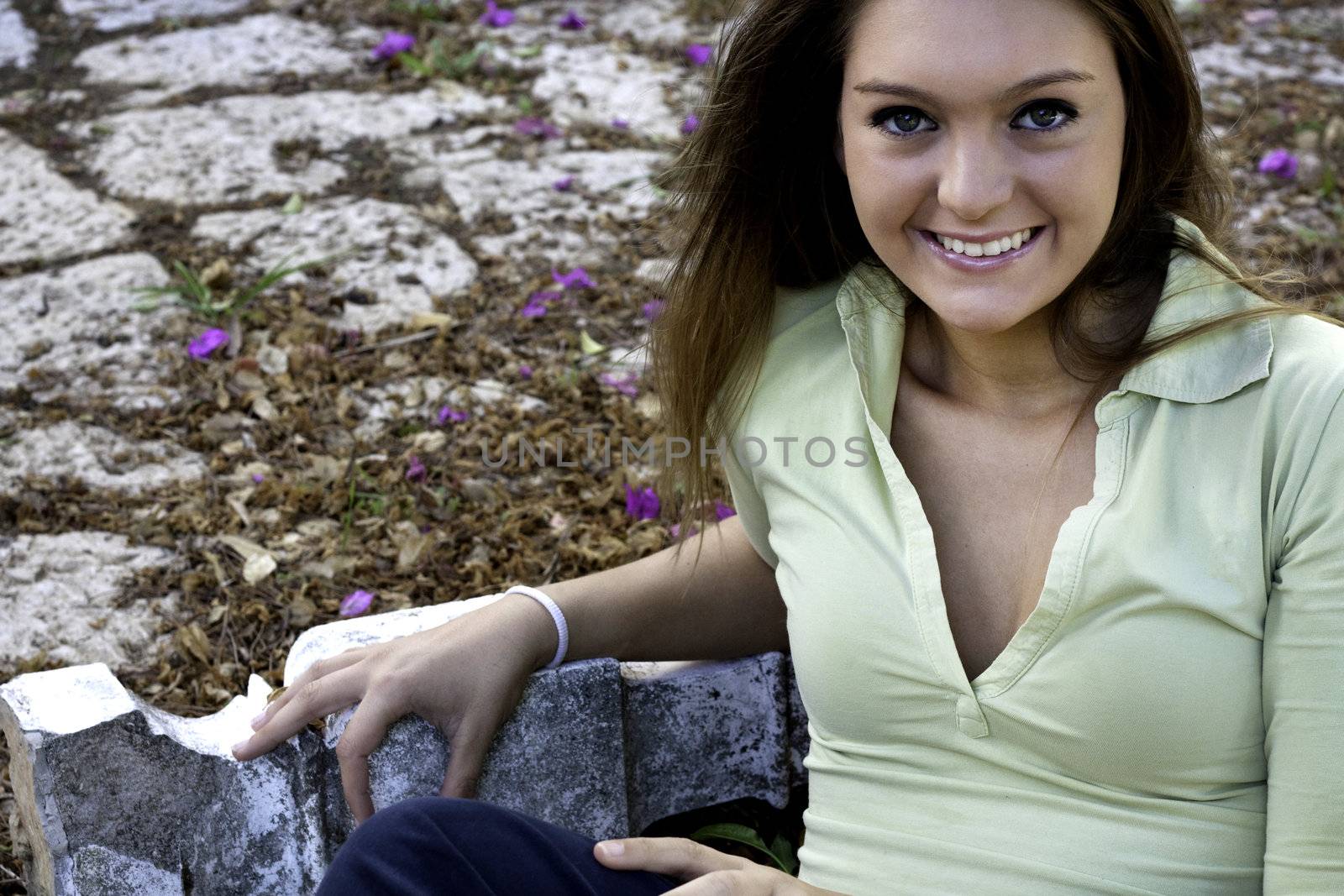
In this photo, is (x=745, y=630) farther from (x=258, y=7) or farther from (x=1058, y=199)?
(x=258, y=7)

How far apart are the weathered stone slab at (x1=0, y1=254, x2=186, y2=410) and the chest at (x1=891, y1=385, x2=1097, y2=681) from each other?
2.05m

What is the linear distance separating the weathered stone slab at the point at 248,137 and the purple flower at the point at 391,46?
0.80 feet

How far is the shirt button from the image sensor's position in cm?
158

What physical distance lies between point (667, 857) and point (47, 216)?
302 centimetres

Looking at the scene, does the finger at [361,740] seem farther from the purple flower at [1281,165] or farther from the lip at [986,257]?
the purple flower at [1281,165]

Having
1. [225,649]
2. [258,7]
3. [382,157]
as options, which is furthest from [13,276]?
[258,7]

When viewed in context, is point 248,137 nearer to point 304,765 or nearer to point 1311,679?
point 304,765

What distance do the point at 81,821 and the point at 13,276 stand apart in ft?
7.34

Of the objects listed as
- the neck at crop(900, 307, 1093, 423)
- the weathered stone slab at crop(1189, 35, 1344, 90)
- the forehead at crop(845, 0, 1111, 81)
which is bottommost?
the weathered stone slab at crop(1189, 35, 1344, 90)

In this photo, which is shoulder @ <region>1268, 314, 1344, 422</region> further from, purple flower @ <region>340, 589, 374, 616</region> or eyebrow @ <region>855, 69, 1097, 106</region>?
purple flower @ <region>340, 589, 374, 616</region>

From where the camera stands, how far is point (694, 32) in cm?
505

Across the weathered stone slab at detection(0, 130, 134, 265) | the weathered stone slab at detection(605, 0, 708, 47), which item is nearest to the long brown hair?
the weathered stone slab at detection(0, 130, 134, 265)

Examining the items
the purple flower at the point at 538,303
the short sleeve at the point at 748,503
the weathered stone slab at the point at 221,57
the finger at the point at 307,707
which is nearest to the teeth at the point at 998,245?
the short sleeve at the point at 748,503

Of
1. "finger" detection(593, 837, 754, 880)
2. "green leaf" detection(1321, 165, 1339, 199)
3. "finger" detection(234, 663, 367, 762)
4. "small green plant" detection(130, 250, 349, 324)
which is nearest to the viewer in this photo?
"finger" detection(593, 837, 754, 880)
